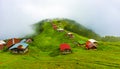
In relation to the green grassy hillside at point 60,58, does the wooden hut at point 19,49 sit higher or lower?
higher

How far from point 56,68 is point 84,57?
83.8 feet

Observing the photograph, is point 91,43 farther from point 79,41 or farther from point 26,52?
point 26,52

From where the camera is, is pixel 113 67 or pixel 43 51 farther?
pixel 43 51

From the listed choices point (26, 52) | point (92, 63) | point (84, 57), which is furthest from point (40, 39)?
point (92, 63)

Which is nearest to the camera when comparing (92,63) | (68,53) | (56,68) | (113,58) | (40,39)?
(56,68)

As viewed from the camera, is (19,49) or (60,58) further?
(19,49)

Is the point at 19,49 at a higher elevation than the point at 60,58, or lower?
higher

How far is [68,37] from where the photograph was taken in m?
193

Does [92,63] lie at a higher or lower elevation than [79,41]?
lower

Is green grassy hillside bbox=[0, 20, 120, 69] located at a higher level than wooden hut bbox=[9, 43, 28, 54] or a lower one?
lower

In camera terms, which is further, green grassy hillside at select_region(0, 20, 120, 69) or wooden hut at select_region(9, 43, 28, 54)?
wooden hut at select_region(9, 43, 28, 54)

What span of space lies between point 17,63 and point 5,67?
824 cm

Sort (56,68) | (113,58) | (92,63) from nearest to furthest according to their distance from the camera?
(56,68) → (92,63) → (113,58)

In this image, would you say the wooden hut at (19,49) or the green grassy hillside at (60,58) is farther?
the wooden hut at (19,49)
